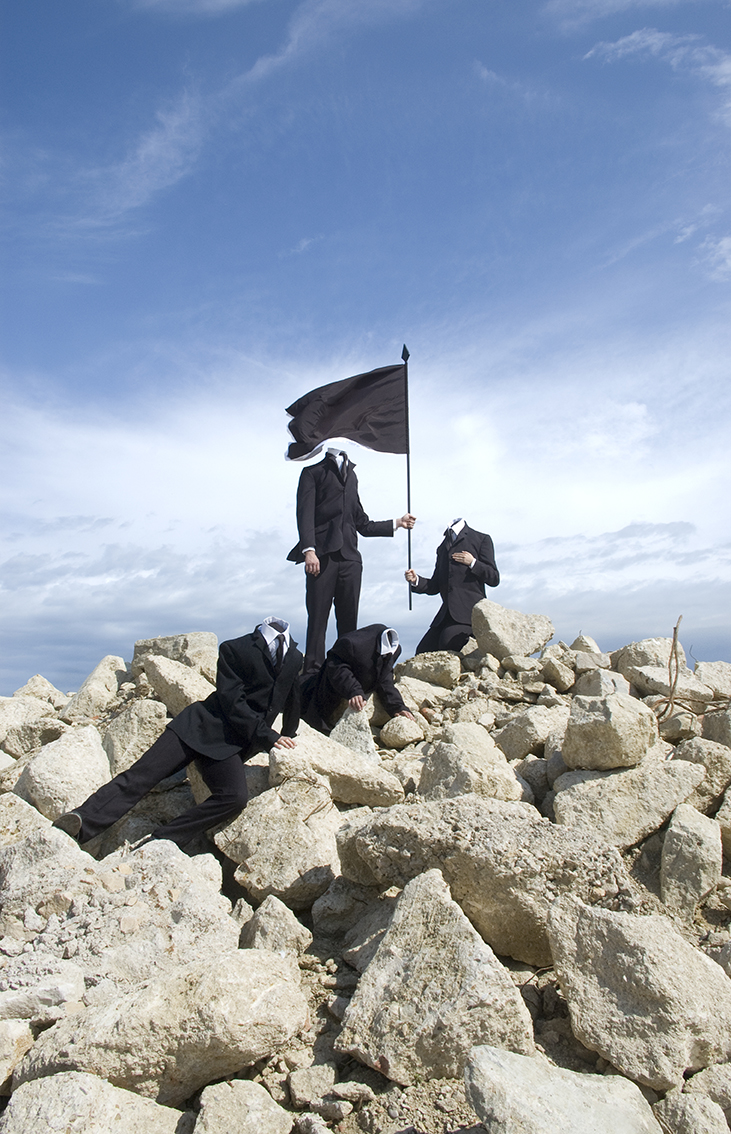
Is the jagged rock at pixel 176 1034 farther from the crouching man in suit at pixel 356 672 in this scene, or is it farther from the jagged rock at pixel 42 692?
the jagged rock at pixel 42 692

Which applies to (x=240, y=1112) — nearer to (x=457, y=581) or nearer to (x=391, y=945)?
(x=391, y=945)

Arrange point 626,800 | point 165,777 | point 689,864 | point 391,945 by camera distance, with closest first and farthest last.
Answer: point 391,945, point 689,864, point 626,800, point 165,777

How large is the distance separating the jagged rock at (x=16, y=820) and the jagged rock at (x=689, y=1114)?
3.90m

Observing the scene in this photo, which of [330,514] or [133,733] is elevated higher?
[330,514]

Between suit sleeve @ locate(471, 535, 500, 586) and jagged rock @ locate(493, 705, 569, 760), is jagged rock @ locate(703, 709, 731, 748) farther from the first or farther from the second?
suit sleeve @ locate(471, 535, 500, 586)

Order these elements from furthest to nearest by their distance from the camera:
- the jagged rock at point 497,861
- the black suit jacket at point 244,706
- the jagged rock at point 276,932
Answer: the black suit jacket at point 244,706 → the jagged rock at point 276,932 → the jagged rock at point 497,861

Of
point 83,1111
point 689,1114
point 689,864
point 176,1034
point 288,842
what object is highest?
point 288,842

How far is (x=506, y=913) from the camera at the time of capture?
394cm

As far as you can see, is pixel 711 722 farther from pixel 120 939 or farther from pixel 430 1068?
pixel 120 939

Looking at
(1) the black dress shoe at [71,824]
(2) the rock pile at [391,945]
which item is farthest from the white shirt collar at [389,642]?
(1) the black dress shoe at [71,824]

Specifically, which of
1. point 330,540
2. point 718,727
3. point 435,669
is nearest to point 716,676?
point 718,727

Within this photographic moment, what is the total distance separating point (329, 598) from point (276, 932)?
4.74 m

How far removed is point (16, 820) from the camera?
554 cm

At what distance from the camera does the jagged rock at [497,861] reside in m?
3.90
